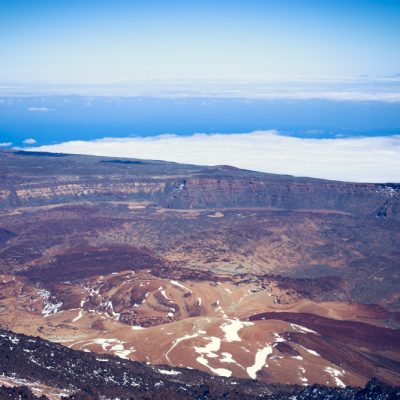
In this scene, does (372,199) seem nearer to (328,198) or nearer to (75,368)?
(328,198)

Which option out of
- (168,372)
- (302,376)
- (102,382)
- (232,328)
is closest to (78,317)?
(232,328)

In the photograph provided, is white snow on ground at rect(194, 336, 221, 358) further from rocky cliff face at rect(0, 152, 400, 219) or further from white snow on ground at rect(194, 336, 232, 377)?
rocky cliff face at rect(0, 152, 400, 219)

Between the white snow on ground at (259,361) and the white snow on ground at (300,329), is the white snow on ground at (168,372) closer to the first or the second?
the white snow on ground at (259,361)

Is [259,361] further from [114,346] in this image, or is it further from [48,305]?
[48,305]

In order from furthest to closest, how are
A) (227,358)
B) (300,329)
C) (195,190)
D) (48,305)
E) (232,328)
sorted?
(195,190) → (48,305) → (300,329) → (232,328) → (227,358)

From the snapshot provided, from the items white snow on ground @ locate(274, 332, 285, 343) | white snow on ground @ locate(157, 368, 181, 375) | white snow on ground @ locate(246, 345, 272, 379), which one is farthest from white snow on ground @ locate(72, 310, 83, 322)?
white snow on ground @ locate(157, 368, 181, 375)

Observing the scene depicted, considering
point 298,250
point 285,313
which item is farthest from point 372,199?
point 285,313
